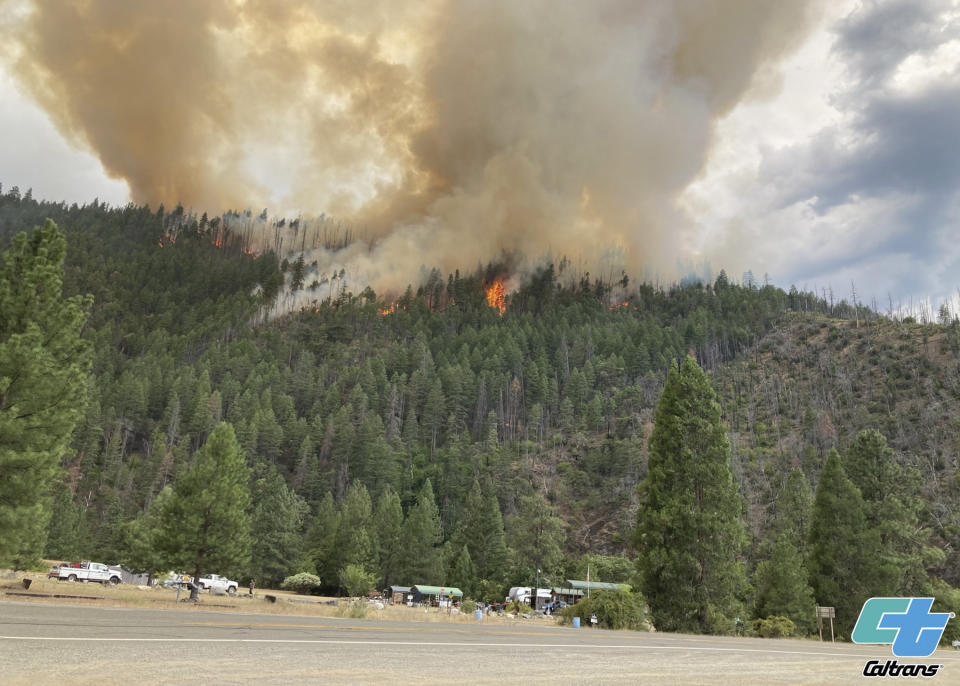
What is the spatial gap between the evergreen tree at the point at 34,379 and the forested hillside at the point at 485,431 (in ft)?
168

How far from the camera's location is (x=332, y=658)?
10.2 m

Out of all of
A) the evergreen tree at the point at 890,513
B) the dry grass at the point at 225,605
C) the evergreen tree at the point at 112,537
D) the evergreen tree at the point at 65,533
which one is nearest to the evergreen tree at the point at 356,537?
the evergreen tree at the point at 112,537

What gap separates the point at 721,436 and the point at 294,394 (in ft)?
470

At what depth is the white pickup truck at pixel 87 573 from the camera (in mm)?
49250

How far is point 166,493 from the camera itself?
70000 millimetres

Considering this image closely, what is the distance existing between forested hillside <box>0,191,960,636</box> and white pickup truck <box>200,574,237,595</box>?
11.9 metres

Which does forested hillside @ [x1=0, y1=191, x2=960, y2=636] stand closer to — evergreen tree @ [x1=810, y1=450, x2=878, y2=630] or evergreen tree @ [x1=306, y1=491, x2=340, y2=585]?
evergreen tree @ [x1=306, y1=491, x2=340, y2=585]

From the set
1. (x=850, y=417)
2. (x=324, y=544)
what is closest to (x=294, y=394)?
(x=324, y=544)

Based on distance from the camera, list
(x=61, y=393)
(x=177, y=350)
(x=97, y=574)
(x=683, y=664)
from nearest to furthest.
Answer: (x=683, y=664) < (x=61, y=393) < (x=97, y=574) < (x=177, y=350)

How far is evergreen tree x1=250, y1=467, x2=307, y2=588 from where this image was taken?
8573 centimetres

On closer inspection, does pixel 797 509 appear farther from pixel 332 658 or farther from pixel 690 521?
pixel 332 658

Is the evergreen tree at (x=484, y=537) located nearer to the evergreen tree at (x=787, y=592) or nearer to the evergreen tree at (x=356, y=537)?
the evergreen tree at (x=356, y=537)

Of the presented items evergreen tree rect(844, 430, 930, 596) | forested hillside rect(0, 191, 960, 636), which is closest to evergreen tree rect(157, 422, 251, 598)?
forested hillside rect(0, 191, 960, 636)

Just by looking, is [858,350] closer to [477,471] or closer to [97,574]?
[477,471]
